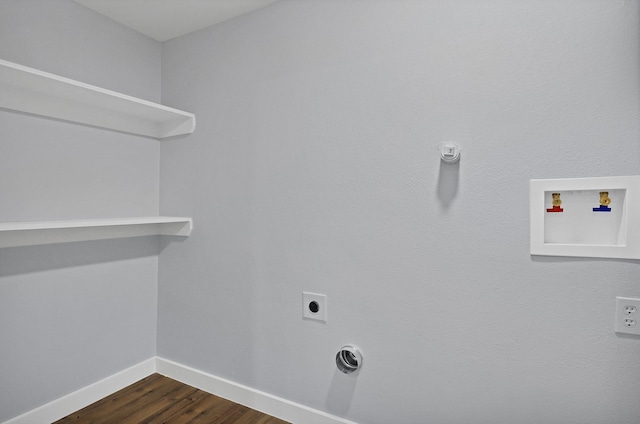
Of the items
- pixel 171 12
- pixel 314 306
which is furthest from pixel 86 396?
pixel 171 12

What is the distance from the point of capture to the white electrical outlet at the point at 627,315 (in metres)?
1.12

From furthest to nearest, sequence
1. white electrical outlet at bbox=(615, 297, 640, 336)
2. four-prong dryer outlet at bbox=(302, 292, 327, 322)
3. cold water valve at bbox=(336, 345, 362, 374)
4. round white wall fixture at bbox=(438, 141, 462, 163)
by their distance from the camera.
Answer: four-prong dryer outlet at bbox=(302, 292, 327, 322) < cold water valve at bbox=(336, 345, 362, 374) < round white wall fixture at bbox=(438, 141, 462, 163) < white electrical outlet at bbox=(615, 297, 640, 336)

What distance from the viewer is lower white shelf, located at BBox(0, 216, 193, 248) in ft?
4.77

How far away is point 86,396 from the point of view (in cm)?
184

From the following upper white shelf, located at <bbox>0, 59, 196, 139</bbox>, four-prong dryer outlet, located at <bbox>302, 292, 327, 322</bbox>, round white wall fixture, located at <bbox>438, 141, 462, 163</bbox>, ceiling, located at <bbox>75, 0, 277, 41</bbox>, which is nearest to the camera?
round white wall fixture, located at <bbox>438, 141, 462, 163</bbox>

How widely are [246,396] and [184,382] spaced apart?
469mm

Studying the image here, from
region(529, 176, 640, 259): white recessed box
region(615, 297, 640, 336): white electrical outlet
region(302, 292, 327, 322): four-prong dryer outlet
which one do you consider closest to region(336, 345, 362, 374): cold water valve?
region(302, 292, 327, 322): four-prong dryer outlet

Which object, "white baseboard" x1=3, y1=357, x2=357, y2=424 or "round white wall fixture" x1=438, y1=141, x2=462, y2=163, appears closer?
"round white wall fixture" x1=438, y1=141, x2=462, y2=163

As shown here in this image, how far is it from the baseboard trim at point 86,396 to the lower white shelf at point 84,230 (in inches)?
30.8

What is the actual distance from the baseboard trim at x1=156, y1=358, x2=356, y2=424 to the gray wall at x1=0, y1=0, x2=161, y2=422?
0.75 ft

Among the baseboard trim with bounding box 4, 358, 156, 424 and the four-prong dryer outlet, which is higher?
the four-prong dryer outlet

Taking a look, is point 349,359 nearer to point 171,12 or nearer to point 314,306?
point 314,306

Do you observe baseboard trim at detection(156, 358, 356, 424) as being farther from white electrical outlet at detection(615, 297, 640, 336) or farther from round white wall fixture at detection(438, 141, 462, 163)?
round white wall fixture at detection(438, 141, 462, 163)

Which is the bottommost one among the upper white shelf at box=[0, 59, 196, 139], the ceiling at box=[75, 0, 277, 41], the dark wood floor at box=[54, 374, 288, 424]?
the dark wood floor at box=[54, 374, 288, 424]
